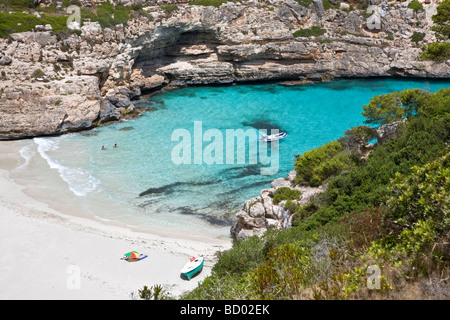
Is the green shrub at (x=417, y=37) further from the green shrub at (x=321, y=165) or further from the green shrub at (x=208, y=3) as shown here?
the green shrub at (x=321, y=165)

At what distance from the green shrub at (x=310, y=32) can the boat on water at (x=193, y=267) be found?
130 feet

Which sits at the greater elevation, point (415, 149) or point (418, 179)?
point (418, 179)

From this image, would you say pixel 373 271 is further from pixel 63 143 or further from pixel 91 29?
pixel 91 29

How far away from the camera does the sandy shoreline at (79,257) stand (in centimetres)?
1654

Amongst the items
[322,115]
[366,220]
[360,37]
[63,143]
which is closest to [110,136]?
[63,143]

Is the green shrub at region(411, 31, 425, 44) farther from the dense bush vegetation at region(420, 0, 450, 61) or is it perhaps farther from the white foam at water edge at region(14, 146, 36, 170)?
the white foam at water edge at region(14, 146, 36, 170)

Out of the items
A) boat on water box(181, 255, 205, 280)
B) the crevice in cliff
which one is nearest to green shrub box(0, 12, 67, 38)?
the crevice in cliff

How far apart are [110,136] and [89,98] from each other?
494cm

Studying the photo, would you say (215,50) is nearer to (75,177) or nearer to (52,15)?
(52,15)

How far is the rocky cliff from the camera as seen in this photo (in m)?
38.8

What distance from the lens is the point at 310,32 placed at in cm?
5197

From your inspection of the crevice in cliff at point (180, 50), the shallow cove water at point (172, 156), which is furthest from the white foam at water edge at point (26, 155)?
the crevice in cliff at point (180, 50)

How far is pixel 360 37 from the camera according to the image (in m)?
53.0

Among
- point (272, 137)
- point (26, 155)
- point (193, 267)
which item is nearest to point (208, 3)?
point (272, 137)
